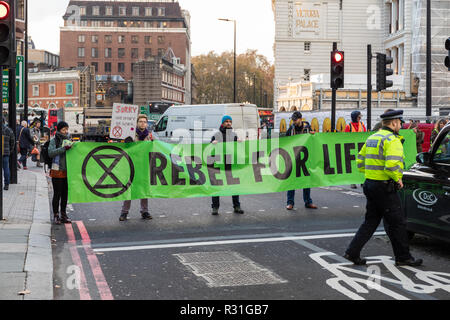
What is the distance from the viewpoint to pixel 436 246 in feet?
28.6

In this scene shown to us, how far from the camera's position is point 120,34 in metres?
128

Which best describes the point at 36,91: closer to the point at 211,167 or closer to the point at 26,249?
the point at 211,167

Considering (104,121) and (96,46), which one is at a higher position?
(96,46)

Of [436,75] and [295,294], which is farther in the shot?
[436,75]

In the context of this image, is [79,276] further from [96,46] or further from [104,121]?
[96,46]

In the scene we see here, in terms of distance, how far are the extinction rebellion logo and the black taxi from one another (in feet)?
15.4

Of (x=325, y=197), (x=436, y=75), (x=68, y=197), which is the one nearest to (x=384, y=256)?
(x=68, y=197)

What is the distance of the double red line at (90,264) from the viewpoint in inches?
247

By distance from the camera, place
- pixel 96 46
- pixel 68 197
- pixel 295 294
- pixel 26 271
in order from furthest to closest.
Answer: pixel 96 46 < pixel 68 197 < pixel 26 271 < pixel 295 294

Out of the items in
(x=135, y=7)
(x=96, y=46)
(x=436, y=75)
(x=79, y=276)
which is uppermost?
(x=135, y=7)

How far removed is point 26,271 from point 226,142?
5.65 meters

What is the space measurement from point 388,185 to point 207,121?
74.1 feet

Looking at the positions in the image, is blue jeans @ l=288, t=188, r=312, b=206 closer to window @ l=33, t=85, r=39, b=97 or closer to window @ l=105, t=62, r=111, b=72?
window @ l=33, t=85, r=39, b=97

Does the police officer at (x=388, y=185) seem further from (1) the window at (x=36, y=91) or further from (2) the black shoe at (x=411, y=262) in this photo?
(1) the window at (x=36, y=91)
